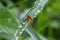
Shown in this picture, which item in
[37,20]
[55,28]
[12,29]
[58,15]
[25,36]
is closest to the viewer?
[12,29]

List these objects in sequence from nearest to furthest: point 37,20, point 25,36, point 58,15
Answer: point 25,36 < point 37,20 < point 58,15

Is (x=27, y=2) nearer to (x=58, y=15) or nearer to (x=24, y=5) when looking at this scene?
(x=24, y=5)

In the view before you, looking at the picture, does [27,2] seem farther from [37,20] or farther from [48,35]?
[48,35]

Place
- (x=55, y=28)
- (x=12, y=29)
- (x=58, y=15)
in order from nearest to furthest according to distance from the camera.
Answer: (x=12, y=29) < (x=55, y=28) < (x=58, y=15)

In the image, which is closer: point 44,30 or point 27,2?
point 44,30

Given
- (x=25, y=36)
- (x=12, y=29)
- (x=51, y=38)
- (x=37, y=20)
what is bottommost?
(x=12, y=29)

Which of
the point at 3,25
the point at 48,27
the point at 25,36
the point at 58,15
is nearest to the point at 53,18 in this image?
the point at 58,15

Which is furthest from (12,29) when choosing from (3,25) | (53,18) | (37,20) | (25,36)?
(53,18)

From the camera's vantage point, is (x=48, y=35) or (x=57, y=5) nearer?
(x=48, y=35)

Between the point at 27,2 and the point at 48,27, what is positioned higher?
the point at 27,2
